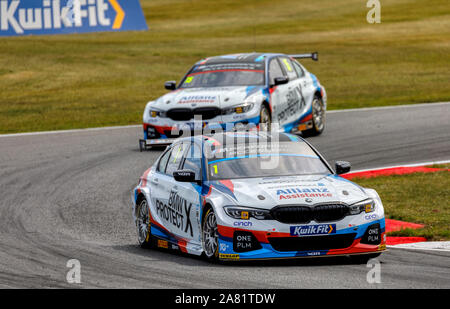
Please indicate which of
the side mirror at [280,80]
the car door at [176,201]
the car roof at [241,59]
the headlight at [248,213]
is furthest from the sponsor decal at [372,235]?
the car roof at [241,59]

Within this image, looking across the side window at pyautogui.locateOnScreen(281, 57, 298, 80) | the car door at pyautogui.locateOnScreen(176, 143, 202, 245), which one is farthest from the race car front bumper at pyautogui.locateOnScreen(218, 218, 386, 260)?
the side window at pyautogui.locateOnScreen(281, 57, 298, 80)

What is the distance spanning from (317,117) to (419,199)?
707 cm

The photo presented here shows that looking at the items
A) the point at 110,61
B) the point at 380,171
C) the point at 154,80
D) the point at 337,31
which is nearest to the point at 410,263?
the point at 380,171

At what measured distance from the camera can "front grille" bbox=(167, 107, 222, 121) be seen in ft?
58.5

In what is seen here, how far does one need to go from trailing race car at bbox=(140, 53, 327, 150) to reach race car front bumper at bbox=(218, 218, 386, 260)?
333 inches

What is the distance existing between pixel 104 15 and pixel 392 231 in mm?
33757

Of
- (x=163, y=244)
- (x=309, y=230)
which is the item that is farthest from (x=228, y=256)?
(x=163, y=244)

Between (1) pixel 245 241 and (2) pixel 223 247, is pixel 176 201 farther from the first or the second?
(1) pixel 245 241

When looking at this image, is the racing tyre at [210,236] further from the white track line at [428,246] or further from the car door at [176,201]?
the white track line at [428,246]

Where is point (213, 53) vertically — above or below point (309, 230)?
below

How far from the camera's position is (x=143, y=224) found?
37.9ft

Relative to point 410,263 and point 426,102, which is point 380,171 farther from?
point 426,102

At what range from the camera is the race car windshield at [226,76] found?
61.9 ft
